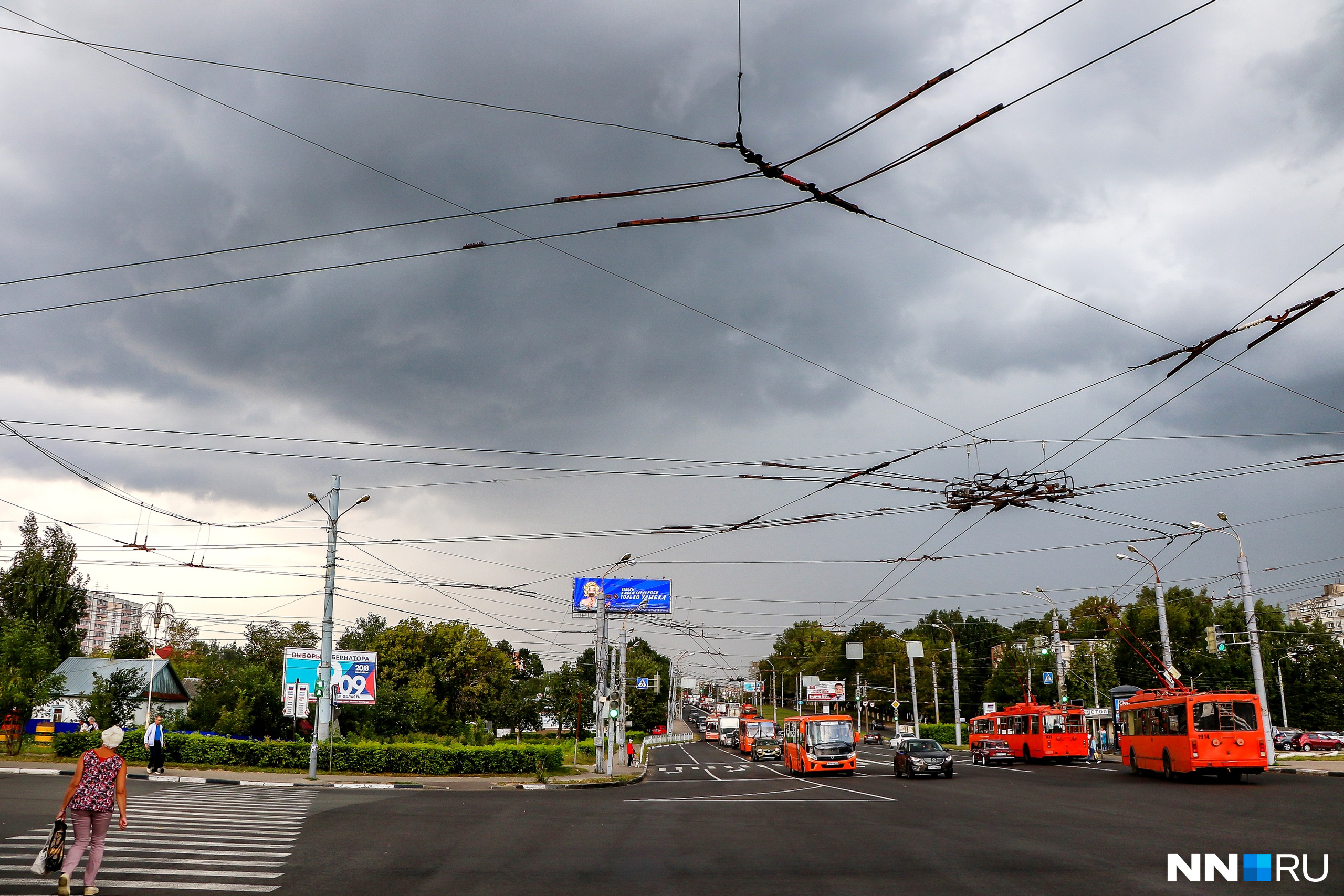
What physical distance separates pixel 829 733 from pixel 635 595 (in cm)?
3594

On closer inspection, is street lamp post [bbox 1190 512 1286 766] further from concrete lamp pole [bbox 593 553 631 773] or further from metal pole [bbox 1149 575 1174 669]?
concrete lamp pole [bbox 593 553 631 773]

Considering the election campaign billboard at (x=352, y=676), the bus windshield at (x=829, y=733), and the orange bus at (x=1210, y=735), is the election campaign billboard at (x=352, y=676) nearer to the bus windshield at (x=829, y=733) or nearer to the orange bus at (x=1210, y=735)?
the bus windshield at (x=829, y=733)

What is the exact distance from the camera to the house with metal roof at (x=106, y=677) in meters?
60.6

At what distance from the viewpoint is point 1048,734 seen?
142ft

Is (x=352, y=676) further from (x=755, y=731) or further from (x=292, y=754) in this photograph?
(x=755, y=731)

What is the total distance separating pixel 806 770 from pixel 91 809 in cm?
3301

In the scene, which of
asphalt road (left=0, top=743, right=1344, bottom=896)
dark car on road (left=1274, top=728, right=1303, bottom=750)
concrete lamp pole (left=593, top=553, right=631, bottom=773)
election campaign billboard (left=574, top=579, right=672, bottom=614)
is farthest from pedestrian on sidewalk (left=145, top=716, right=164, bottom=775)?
dark car on road (left=1274, top=728, right=1303, bottom=750)

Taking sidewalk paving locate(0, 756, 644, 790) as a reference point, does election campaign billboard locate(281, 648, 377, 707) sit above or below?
above

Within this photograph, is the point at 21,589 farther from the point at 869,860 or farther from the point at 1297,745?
the point at 1297,745

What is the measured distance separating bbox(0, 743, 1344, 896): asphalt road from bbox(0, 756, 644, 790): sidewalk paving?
6.50 ft

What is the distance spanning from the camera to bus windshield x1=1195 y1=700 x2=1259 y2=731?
2677 cm

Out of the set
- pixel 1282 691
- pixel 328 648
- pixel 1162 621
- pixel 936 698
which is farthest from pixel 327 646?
pixel 1282 691

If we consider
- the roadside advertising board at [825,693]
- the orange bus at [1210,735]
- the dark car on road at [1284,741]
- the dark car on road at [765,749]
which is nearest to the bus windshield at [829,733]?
the orange bus at [1210,735]

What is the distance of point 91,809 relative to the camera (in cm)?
920
